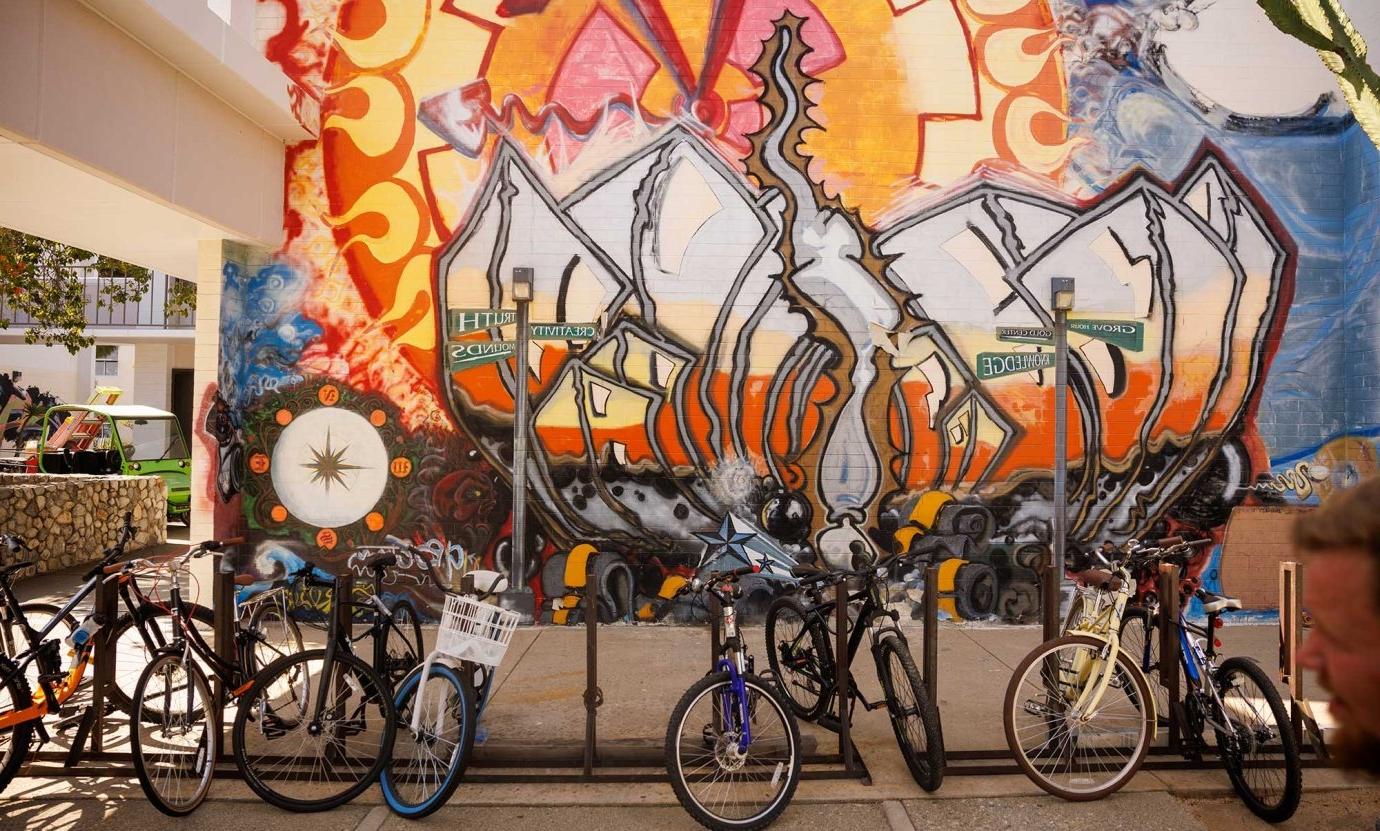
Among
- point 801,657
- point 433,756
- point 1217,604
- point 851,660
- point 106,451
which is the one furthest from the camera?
point 106,451

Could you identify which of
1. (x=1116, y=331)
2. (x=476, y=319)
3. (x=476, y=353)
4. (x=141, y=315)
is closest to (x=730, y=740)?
(x=476, y=353)

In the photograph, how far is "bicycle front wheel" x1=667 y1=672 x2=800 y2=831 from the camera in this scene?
3775 mm

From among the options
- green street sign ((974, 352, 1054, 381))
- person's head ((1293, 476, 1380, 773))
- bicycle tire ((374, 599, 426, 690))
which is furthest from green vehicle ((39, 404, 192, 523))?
person's head ((1293, 476, 1380, 773))

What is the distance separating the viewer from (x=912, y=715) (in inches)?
169

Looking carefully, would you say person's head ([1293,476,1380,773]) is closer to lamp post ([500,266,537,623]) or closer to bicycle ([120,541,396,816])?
bicycle ([120,541,396,816])

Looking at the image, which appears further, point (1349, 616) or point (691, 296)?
point (691, 296)

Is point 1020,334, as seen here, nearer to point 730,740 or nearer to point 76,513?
point 730,740

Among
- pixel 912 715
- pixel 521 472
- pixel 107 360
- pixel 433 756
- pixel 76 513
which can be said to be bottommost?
pixel 433 756

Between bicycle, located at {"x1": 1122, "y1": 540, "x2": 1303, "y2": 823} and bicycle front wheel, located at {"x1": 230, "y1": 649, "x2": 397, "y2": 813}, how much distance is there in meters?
4.01

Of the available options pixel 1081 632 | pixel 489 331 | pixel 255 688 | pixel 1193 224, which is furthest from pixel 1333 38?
pixel 255 688

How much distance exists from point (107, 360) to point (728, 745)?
33353 millimetres

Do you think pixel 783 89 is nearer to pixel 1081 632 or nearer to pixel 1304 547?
pixel 1081 632

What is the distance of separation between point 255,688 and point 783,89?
20.2 feet

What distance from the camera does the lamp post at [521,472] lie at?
24.2 ft
